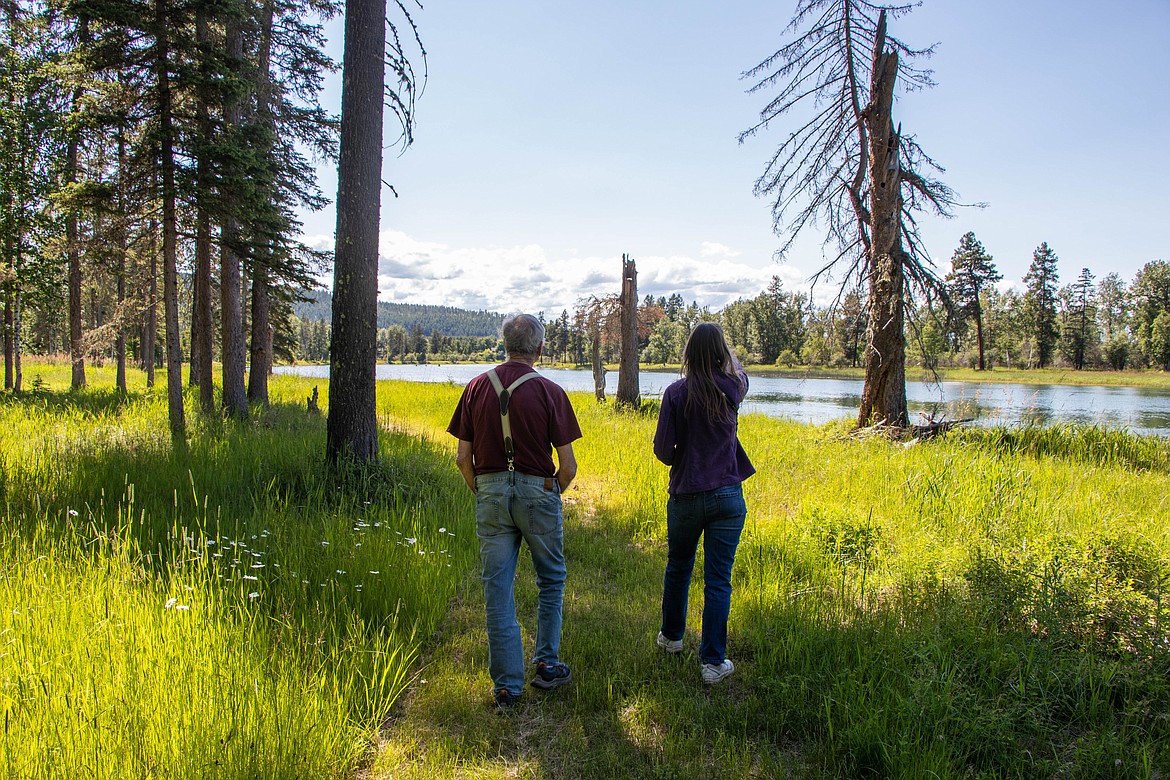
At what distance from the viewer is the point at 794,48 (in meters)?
10.9

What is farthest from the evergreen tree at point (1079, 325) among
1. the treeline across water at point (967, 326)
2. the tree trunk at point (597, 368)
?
the tree trunk at point (597, 368)

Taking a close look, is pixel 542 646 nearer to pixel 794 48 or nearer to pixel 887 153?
pixel 887 153

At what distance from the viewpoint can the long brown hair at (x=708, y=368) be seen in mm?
3332

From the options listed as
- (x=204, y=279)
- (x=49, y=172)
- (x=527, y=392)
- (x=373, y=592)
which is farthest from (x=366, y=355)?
(x=49, y=172)

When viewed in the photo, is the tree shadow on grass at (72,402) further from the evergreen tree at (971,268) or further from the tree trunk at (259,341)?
the evergreen tree at (971,268)

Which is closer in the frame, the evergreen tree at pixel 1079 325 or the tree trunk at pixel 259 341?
the tree trunk at pixel 259 341

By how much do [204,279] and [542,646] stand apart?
10948 millimetres

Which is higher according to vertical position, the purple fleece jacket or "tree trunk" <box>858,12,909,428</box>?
"tree trunk" <box>858,12,909,428</box>

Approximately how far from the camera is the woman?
330cm

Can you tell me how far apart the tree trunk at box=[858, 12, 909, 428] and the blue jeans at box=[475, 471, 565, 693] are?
30.3 ft

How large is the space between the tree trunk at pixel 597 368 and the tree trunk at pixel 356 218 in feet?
39.3

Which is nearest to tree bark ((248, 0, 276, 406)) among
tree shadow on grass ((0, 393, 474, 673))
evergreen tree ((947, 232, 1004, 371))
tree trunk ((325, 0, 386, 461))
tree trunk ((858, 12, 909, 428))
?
tree shadow on grass ((0, 393, 474, 673))

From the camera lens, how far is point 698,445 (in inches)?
132

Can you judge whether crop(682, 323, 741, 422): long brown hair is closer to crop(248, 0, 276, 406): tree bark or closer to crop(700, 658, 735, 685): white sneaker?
crop(700, 658, 735, 685): white sneaker
